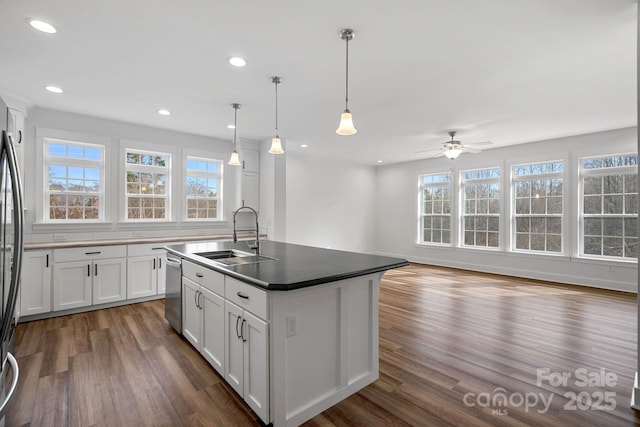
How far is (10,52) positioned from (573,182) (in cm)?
782

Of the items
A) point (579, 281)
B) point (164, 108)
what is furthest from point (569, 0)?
point (579, 281)

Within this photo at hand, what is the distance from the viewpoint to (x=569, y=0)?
1.99 metres

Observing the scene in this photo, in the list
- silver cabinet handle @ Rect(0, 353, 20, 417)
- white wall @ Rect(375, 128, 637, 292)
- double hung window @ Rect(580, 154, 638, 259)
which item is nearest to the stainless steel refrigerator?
silver cabinet handle @ Rect(0, 353, 20, 417)

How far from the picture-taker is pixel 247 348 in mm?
1968

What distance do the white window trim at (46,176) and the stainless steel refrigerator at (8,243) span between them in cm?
349

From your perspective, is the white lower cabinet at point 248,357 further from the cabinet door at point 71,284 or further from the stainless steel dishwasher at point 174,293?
the cabinet door at point 71,284

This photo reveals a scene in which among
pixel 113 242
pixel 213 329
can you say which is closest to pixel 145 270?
pixel 113 242

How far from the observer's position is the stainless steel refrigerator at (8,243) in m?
1.27

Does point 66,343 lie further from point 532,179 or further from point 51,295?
point 532,179

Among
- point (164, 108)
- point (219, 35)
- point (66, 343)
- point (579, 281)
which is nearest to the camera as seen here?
point (219, 35)

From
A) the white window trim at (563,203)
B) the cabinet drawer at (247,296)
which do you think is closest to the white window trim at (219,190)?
the cabinet drawer at (247,296)

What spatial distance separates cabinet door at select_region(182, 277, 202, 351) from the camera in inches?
107

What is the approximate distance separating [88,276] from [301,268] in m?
3.45

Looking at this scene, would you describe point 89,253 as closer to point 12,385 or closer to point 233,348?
point 233,348
